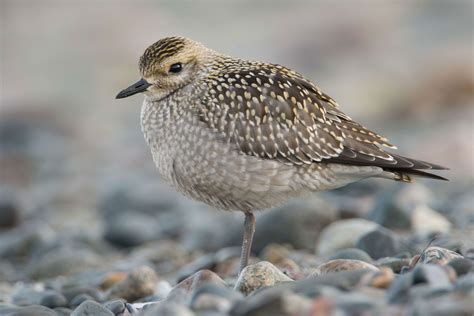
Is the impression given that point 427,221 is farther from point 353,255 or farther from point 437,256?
point 437,256

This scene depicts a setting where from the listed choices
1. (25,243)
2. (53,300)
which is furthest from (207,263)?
(25,243)

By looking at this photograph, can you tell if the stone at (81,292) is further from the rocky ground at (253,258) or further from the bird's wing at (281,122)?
the bird's wing at (281,122)

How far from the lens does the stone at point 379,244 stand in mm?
7906

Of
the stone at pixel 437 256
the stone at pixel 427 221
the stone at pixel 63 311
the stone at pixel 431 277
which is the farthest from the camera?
the stone at pixel 427 221

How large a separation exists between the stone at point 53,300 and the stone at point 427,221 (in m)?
3.86

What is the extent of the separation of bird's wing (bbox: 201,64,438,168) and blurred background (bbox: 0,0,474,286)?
123 cm

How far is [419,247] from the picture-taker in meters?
8.27

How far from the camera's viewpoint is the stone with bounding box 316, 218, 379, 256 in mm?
8797

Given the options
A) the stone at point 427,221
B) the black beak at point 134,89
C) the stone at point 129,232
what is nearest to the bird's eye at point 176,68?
the black beak at point 134,89

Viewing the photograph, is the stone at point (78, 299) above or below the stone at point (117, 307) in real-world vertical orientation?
below

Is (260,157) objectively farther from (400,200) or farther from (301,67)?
(301,67)

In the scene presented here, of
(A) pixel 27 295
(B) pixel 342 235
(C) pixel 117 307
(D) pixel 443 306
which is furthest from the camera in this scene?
(B) pixel 342 235

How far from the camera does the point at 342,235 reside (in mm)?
8898

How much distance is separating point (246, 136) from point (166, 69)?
1.07 meters
